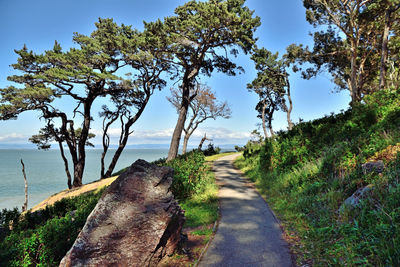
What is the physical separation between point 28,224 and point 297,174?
827 centimetres

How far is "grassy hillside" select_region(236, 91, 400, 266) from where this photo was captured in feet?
11.0

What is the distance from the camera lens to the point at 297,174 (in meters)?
7.60

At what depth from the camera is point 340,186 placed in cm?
557

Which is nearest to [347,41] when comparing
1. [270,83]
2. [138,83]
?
[270,83]

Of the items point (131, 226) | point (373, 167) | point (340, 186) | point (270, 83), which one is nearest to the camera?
point (131, 226)

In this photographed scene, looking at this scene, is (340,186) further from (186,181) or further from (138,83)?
(138,83)

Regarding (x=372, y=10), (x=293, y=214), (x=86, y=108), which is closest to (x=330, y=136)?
(x=293, y=214)

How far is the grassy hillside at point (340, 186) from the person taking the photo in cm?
334

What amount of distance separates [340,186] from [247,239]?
312 centimetres

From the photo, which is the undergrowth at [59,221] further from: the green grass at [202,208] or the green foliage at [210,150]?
the green foliage at [210,150]

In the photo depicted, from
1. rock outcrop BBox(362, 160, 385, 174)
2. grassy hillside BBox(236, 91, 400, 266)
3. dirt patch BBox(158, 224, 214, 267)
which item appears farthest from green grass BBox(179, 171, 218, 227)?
rock outcrop BBox(362, 160, 385, 174)

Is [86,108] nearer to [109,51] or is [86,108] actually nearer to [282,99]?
[109,51]

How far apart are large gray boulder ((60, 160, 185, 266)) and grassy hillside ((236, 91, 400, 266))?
8.17ft

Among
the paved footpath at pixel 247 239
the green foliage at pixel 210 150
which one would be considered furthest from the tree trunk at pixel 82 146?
the green foliage at pixel 210 150
